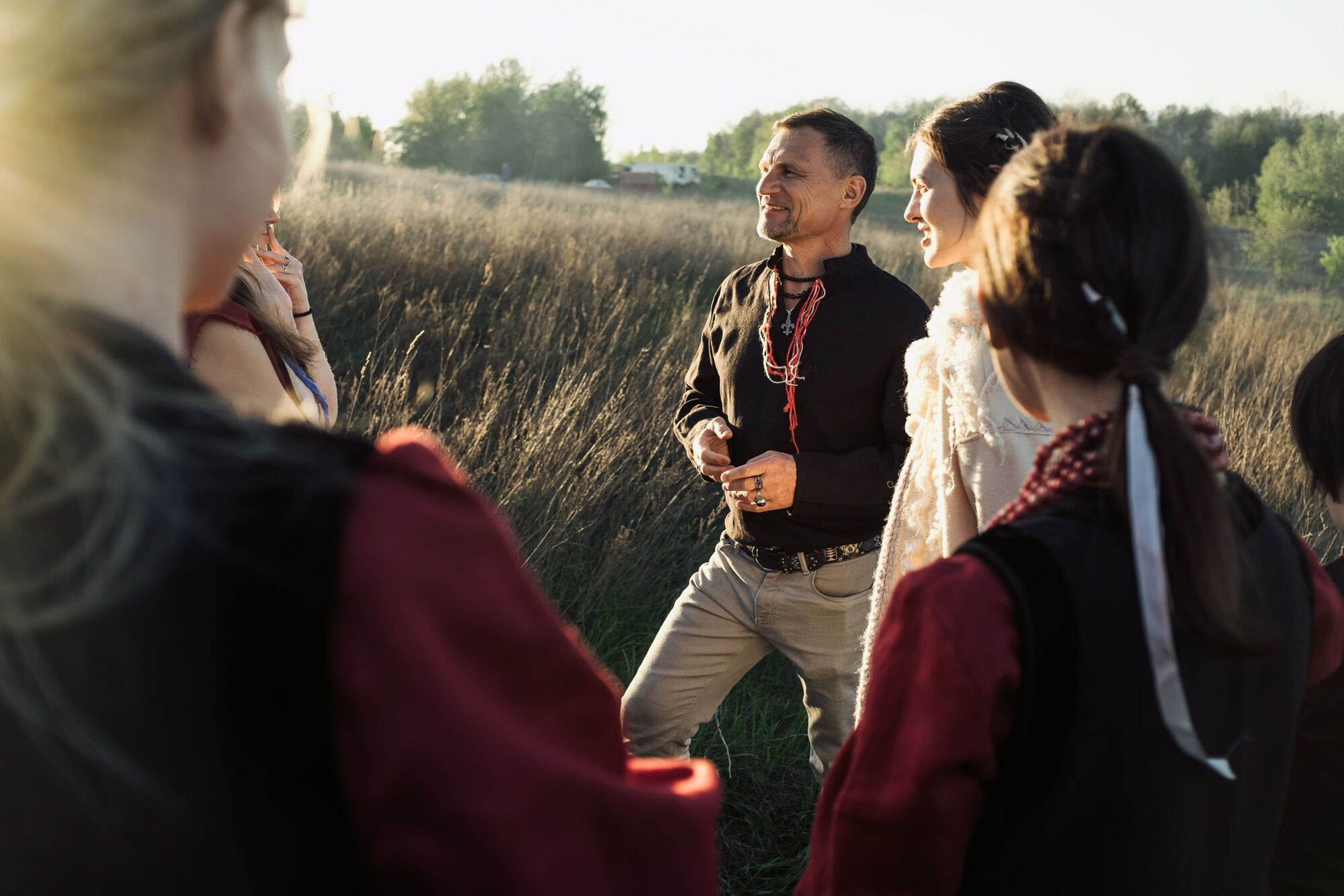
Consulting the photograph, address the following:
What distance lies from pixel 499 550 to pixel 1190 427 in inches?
33.5

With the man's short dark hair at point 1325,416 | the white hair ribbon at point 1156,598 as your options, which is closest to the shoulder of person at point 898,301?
the man's short dark hair at point 1325,416

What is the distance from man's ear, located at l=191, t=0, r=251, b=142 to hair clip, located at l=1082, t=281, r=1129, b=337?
35.6 inches

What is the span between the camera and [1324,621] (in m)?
1.38

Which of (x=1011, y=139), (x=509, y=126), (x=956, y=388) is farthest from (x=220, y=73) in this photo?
(x=509, y=126)

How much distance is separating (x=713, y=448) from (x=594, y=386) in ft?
7.88

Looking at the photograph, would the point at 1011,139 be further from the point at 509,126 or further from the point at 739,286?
the point at 509,126

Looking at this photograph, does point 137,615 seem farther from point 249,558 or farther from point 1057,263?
point 1057,263

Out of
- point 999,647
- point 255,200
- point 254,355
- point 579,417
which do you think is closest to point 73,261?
point 255,200

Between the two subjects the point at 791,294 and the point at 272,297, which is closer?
the point at 272,297

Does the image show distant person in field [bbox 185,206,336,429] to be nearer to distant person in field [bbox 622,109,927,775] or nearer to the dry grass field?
distant person in field [bbox 622,109,927,775]

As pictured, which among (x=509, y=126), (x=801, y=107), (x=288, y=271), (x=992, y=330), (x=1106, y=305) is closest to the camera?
(x=1106, y=305)

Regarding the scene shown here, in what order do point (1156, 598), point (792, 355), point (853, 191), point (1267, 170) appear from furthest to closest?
point (1267, 170) < point (853, 191) < point (792, 355) < point (1156, 598)

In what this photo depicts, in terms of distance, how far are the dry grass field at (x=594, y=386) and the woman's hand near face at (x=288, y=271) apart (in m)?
1.19

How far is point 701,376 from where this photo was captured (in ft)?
11.4
